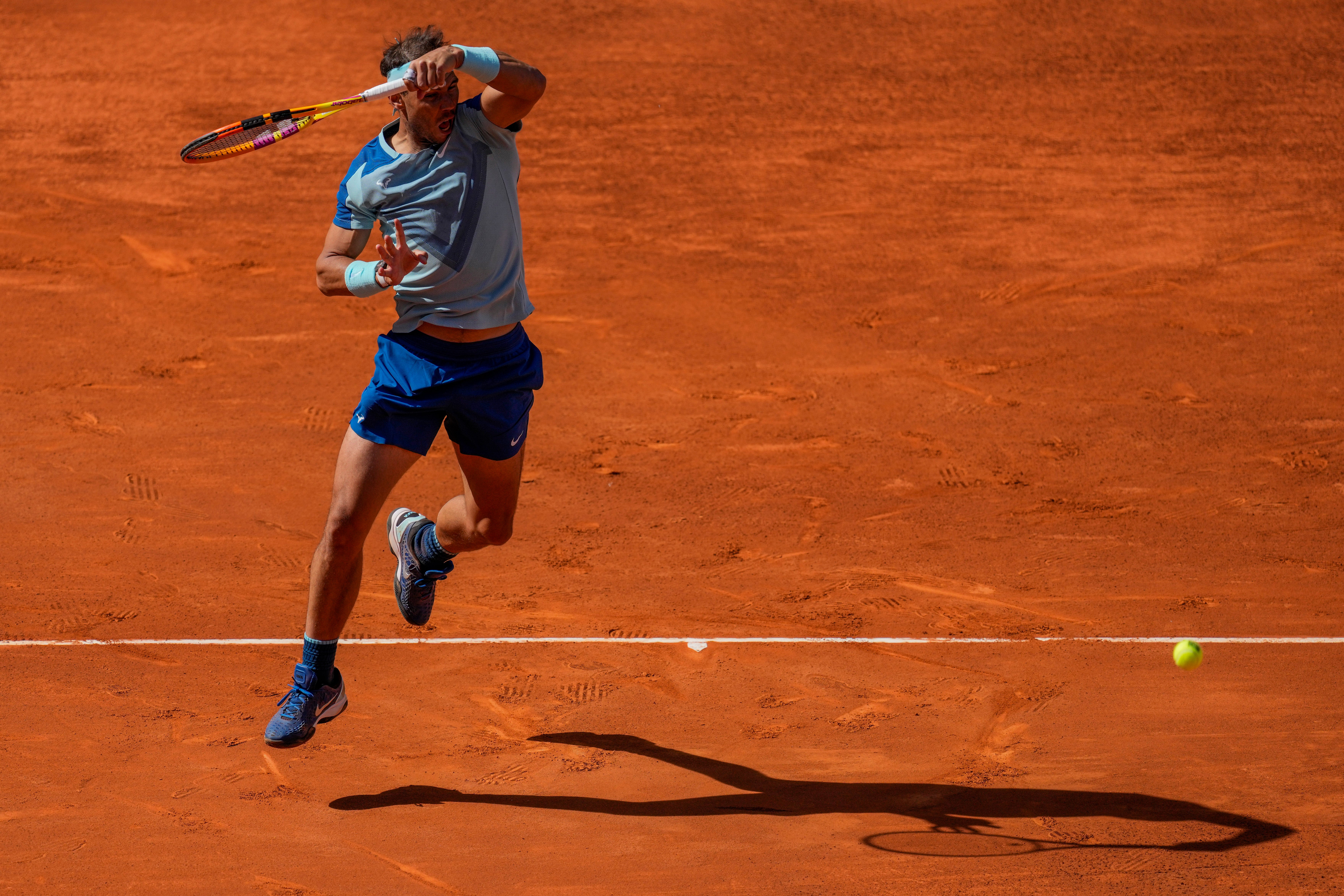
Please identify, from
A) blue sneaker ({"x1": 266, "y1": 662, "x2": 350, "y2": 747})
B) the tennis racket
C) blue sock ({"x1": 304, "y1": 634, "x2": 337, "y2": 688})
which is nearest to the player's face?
the tennis racket

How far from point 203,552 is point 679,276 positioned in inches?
188

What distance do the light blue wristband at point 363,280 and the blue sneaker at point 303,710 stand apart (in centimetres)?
138

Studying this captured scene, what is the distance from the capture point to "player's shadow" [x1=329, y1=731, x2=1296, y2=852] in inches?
193

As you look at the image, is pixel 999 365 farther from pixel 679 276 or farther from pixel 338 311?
pixel 338 311

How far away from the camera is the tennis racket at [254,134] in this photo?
543 centimetres

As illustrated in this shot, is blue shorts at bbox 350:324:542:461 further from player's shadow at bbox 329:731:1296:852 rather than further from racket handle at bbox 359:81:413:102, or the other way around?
player's shadow at bbox 329:731:1296:852

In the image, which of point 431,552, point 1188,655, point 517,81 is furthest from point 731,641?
point 517,81

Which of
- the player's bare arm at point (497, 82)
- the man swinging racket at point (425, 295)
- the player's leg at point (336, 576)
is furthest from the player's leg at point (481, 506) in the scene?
the player's bare arm at point (497, 82)

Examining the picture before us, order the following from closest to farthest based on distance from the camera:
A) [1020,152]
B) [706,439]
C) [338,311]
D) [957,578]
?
[957,578] → [706,439] → [338,311] → [1020,152]

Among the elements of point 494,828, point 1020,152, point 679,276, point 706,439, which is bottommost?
point 494,828

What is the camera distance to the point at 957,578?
268 inches

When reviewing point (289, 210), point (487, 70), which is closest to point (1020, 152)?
point (289, 210)

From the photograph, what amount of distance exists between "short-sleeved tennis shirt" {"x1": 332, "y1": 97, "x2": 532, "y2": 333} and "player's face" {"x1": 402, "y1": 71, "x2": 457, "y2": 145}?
0.15 feet

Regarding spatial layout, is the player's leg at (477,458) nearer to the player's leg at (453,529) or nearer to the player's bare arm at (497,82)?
the player's leg at (453,529)
